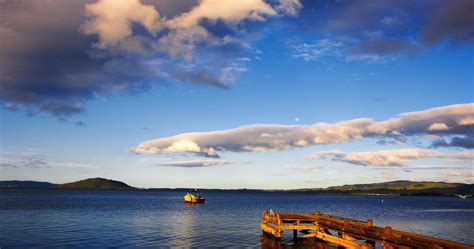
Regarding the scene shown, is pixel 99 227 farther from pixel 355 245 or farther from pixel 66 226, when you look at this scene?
pixel 355 245

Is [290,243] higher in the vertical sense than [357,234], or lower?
lower

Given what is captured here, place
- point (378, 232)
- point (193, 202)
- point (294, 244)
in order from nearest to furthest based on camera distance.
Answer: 1. point (378, 232)
2. point (294, 244)
3. point (193, 202)

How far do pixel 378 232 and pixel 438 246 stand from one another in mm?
5662

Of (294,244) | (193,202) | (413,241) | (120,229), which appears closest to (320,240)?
(294,244)

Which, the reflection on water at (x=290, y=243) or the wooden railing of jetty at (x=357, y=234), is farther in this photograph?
the reflection on water at (x=290, y=243)

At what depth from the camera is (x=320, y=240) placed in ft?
129

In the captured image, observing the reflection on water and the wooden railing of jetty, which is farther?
the reflection on water

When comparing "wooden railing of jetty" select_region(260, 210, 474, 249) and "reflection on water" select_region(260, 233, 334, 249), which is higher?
"wooden railing of jetty" select_region(260, 210, 474, 249)

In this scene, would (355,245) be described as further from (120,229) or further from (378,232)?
(120,229)

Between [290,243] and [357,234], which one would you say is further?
[290,243]

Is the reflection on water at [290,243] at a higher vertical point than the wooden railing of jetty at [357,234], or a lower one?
lower

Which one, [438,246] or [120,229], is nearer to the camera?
[438,246]

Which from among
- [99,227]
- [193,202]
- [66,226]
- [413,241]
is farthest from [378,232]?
→ [193,202]

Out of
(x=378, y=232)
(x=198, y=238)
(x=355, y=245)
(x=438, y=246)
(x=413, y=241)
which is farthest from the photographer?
(x=198, y=238)
